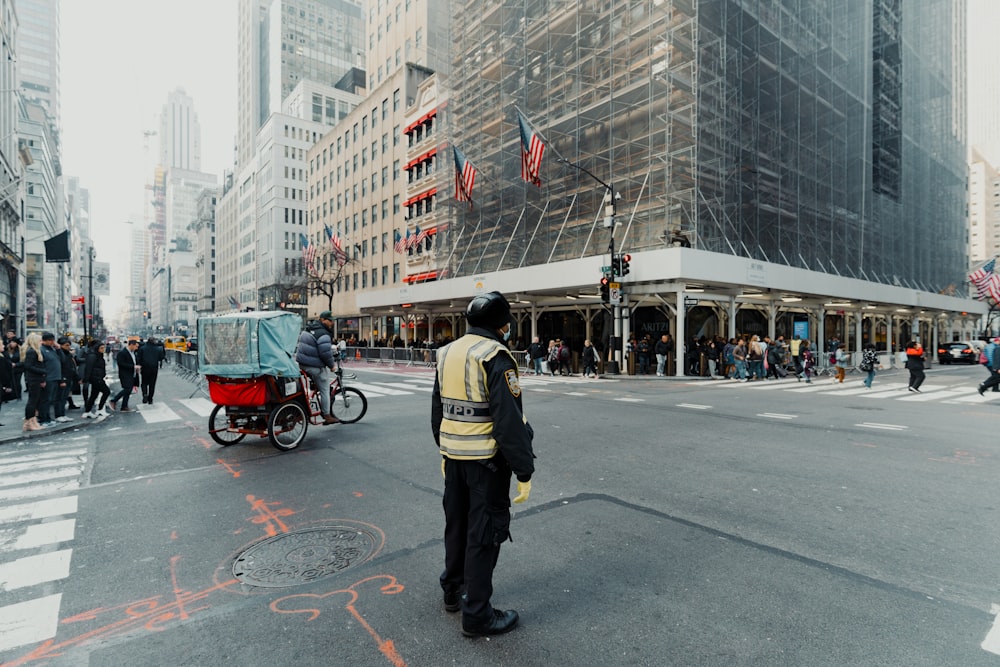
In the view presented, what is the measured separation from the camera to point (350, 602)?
3.21 m

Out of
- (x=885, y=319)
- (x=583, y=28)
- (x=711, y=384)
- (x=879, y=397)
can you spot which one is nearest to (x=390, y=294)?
(x=583, y=28)

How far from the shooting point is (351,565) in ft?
12.3

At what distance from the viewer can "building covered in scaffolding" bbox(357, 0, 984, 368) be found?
22484mm

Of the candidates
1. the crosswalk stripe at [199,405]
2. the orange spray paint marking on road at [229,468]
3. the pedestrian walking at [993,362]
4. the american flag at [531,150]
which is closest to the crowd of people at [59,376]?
the crosswalk stripe at [199,405]

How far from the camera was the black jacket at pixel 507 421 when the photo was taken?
111 inches

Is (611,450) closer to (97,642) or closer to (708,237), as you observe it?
(97,642)

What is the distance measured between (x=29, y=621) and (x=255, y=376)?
4.62 meters

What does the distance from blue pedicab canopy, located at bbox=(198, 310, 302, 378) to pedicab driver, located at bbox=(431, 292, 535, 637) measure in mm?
5406

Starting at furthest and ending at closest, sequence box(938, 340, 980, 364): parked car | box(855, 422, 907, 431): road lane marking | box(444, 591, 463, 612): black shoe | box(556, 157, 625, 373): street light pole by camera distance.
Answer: box(938, 340, 980, 364): parked car < box(556, 157, 625, 373): street light pole < box(855, 422, 907, 431): road lane marking < box(444, 591, 463, 612): black shoe

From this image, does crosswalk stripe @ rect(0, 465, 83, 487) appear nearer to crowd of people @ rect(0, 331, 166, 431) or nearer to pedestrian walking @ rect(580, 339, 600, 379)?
crowd of people @ rect(0, 331, 166, 431)

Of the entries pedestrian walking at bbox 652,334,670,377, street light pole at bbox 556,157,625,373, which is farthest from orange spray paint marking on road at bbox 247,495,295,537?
pedestrian walking at bbox 652,334,670,377

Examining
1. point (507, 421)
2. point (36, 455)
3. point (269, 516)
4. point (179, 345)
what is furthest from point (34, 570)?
point (179, 345)

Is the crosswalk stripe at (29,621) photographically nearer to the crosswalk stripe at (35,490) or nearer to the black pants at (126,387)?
the crosswalk stripe at (35,490)

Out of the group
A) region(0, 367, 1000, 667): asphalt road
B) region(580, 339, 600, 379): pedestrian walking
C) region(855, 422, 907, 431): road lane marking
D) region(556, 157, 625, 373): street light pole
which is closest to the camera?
region(0, 367, 1000, 667): asphalt road
